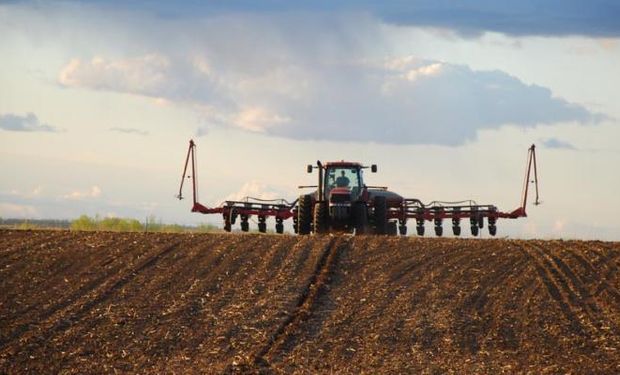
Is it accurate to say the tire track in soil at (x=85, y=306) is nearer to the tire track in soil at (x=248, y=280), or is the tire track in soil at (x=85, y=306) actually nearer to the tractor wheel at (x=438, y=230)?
the tire track in soil at (x=248, y=280)

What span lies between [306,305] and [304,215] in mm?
14330

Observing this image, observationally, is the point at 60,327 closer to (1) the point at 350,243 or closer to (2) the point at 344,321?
(2) the point at 344,321

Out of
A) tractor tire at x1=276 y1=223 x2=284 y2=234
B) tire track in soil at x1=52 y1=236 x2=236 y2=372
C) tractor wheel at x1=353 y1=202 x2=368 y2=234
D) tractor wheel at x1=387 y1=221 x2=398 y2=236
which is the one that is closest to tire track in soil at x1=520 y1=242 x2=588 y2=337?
tire track in soil at x1=52 y1=236 x2=236 y2=372

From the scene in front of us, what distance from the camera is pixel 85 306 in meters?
23.0

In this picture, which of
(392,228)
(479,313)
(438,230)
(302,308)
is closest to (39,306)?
(302,308)

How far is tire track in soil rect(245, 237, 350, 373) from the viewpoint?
19.2 metres

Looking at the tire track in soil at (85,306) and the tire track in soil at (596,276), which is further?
the tire track in soil at (596,276)

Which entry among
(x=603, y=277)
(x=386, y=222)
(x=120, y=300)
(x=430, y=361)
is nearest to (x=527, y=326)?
(x=430, y=361)

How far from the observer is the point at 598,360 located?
19.2 m

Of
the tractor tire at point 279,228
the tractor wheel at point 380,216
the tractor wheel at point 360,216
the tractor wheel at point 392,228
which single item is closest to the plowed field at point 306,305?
the tractor wheel at point 360,216

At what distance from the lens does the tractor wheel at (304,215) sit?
3681 centimetres

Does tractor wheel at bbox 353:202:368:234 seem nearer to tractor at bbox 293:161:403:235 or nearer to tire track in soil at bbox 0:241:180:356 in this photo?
tractor at bbox 293:161:403:235

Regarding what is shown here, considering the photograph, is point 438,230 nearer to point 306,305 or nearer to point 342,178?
point 342,178

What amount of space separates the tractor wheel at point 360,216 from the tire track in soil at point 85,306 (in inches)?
320
